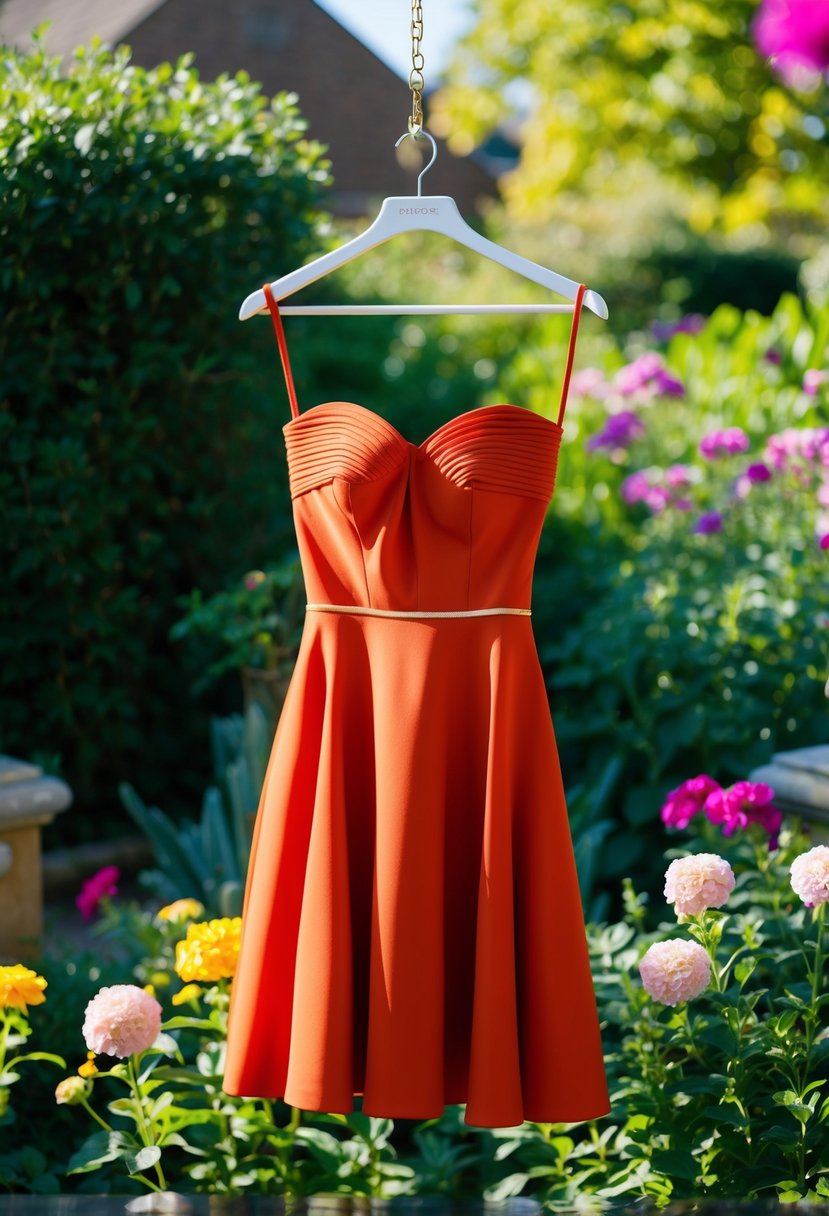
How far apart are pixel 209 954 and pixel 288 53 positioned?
37.4 feet

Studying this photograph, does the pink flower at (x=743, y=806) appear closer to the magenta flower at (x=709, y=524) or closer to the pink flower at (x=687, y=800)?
the pink flower at (x=687, y=800)

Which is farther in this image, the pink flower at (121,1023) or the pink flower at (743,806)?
the pink flower at (743,806)

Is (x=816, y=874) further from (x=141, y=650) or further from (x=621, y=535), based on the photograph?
(x=621, y=535)

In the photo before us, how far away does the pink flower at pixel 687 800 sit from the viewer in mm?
2252

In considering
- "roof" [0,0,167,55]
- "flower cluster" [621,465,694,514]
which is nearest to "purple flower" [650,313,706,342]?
"flower cluster" [621,465,694,514]

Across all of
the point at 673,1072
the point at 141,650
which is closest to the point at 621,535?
the point at 141,650

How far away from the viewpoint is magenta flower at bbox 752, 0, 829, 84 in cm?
67

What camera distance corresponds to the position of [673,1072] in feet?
6.70

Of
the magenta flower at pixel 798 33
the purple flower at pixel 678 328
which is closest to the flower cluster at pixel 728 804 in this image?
the magenta flower at pixel 798 33

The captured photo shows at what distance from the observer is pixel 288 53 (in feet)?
38.5

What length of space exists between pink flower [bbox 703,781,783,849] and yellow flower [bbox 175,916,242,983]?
2.85 ft

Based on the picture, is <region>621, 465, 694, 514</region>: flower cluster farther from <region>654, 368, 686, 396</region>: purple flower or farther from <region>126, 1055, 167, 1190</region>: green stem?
<region>126, 1055, 167, 1190</region>: green stem

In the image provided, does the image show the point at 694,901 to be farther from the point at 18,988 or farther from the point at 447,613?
the point at 18,988

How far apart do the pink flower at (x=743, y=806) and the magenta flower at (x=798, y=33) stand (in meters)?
1.64
